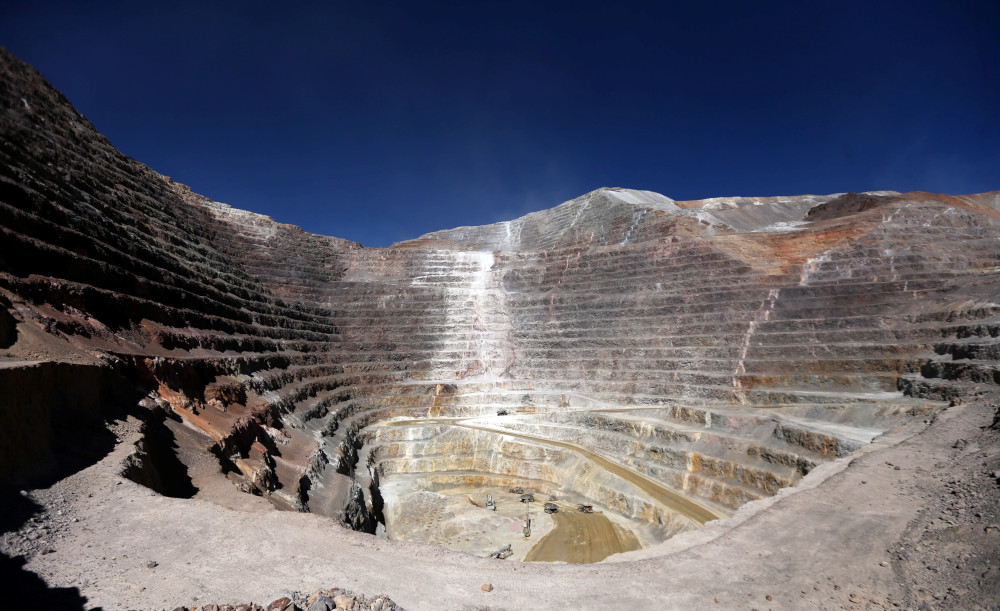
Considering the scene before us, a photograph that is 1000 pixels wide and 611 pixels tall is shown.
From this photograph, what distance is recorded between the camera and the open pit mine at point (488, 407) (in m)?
7.58

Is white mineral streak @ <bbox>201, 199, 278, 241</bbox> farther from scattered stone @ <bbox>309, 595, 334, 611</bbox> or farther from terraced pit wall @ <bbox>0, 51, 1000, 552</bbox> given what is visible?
scattered stone @ <bbox>309, 595, 334, 611</bbox>

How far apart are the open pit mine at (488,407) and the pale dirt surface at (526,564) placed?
0.06m

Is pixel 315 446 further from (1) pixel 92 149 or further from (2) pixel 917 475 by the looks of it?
(1) pixel 92 149

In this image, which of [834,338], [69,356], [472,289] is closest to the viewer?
[69,356]

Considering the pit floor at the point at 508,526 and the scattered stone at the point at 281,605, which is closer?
the scattered stone at the point at 281,605

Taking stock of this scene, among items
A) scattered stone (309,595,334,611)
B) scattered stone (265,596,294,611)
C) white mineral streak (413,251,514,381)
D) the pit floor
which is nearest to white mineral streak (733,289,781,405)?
the pit floor

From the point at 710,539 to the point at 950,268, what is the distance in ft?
99.1

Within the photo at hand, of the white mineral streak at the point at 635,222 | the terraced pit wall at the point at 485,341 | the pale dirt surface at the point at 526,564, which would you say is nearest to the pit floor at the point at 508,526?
the terraced pit wall at the point at 485,341

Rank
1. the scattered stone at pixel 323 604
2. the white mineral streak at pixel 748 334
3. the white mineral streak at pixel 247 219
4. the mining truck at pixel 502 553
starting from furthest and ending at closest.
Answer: the white mineral streak at pixel 247 219
the white mineral streak at pixel 748 334
the mining truck at pixel 502 553
the scattered stone at pixel 323 604

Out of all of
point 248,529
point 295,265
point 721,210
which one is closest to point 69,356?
point 248,529

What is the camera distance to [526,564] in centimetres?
875

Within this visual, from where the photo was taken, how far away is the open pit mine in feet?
24.9

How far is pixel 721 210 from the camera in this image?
58594 mm

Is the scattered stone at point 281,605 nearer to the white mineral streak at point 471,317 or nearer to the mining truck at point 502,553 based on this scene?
the mining truck at point 502,553
